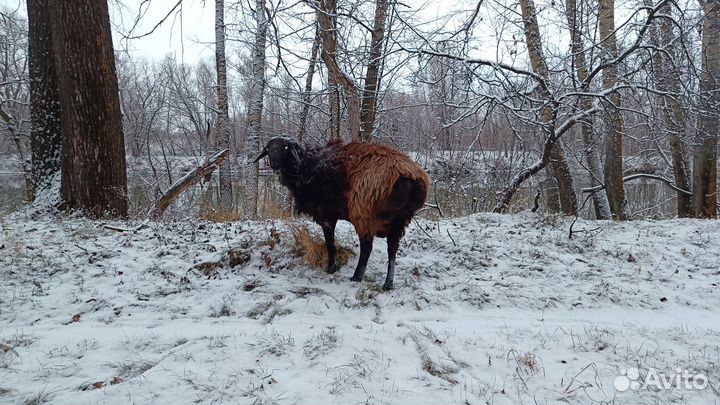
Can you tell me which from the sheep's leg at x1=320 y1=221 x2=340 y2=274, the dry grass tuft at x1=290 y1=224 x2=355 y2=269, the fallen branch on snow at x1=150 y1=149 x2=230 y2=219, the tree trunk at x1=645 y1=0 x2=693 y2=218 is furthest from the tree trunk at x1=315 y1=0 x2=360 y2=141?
the tree trunk at x1=645 y1=0 x2=693 y2=218

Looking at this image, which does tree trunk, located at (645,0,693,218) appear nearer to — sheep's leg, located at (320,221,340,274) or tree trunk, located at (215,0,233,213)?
sheep's leg, located at (320,221,340,274)

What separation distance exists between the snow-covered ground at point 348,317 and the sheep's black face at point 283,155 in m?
1.01

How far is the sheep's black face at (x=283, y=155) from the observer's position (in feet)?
13.5

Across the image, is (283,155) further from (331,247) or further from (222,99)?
(222,99)

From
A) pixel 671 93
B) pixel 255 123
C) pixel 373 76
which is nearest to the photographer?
pixel 671 93

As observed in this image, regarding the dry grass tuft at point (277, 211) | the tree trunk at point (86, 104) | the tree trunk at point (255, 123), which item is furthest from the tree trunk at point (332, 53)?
the tree trunk at point (255, 123)

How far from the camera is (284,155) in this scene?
4121mm

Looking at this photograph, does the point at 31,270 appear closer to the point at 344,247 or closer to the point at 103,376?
the point at 103,376

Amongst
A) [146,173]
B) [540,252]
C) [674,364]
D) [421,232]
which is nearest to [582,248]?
[540,252]

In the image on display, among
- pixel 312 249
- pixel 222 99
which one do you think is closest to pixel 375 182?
pixel 312 249

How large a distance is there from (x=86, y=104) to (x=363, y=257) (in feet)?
15.2

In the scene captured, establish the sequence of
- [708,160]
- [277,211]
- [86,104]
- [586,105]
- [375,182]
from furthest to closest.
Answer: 1. [708,160]
2. [586,105]
3. [86,104]
4. [277,211]
5. [375,182]

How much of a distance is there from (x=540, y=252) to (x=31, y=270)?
5.60 m

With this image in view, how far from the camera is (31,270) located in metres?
4.04
